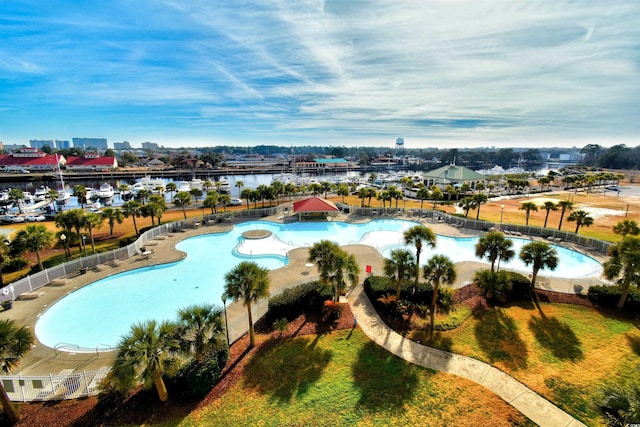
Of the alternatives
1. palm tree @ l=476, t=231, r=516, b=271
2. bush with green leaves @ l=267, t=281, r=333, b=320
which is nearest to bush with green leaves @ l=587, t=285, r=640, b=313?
palm tree @ l=476, t=231, r=516, b=271

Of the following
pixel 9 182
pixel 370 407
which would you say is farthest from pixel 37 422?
pixel 9 182

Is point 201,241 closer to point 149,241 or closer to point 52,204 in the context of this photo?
point 149,241

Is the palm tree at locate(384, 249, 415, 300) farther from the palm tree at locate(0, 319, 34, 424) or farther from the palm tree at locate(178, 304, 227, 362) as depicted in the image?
the palm tree at locate(0, 319, 34, 424)

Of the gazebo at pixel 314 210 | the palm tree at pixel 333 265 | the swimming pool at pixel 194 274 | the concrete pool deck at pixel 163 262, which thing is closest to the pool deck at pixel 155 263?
the concrete pool deck at pixel 163 262

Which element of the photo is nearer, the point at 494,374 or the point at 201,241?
the point at 494,374

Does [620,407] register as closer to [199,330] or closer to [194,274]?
[199,330]

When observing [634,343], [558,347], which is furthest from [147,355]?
[634,343]
